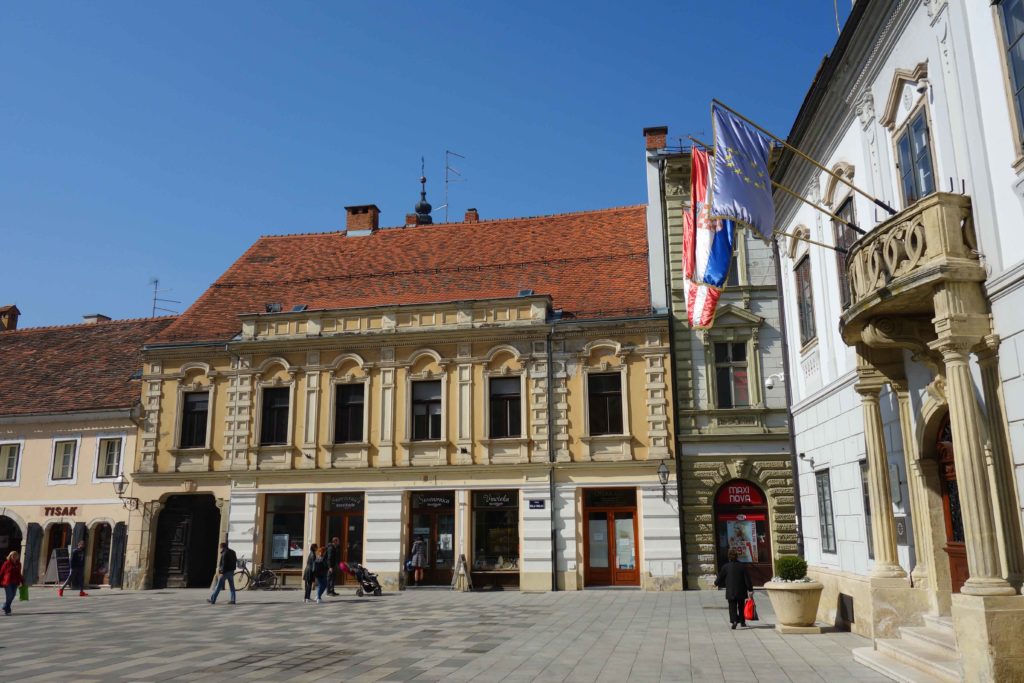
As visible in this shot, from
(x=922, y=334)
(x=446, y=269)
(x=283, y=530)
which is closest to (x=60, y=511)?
(x=283, y=530)

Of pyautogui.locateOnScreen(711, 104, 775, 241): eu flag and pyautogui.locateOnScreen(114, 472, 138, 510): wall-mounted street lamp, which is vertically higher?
pyautogui.locateOnScreen(711, 104, 775, 241): eu flag

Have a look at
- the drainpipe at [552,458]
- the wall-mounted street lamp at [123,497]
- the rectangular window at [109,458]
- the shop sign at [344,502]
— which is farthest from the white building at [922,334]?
the rectangular window at [109,458]

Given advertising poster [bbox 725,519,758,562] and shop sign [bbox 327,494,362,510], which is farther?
shop sign [bbox 327,494,362,510]

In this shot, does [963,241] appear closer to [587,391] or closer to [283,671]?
[283,671]

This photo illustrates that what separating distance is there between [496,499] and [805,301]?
11983 millimetres

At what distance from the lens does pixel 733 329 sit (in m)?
25.2

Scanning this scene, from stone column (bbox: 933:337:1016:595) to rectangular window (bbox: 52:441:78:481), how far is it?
2841 centimetres

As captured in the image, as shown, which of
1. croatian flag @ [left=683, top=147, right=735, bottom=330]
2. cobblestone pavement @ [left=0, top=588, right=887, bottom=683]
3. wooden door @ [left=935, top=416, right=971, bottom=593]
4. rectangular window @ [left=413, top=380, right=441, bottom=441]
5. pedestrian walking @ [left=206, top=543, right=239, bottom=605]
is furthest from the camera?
rectangular window @ [left=413, top=380, right=441, bottom=441]

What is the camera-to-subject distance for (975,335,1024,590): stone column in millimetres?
9094

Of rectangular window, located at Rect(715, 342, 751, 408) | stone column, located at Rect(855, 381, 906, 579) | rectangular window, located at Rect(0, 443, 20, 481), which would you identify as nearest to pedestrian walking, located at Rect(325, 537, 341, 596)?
rectangular window, located at Rect(715, 342, 751, 408)

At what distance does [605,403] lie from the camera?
25672 mm

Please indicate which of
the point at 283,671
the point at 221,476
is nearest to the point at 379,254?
the point at 221,476

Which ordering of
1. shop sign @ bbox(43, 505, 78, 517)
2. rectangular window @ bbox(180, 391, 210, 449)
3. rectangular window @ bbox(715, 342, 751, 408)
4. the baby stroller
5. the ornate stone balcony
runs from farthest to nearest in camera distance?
shop sign @ bbox(43, 505, 78, 517) → rectangular window @ bbox(180, 391, 210, 449) → rectangular window @ bbox(715, 342, 751, 408) → the baby stroller → the ornate stone balcony

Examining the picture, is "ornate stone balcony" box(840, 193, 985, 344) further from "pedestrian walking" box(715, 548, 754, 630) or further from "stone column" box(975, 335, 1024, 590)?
"pedestrian walking" box(715, 548, 754, 630)
